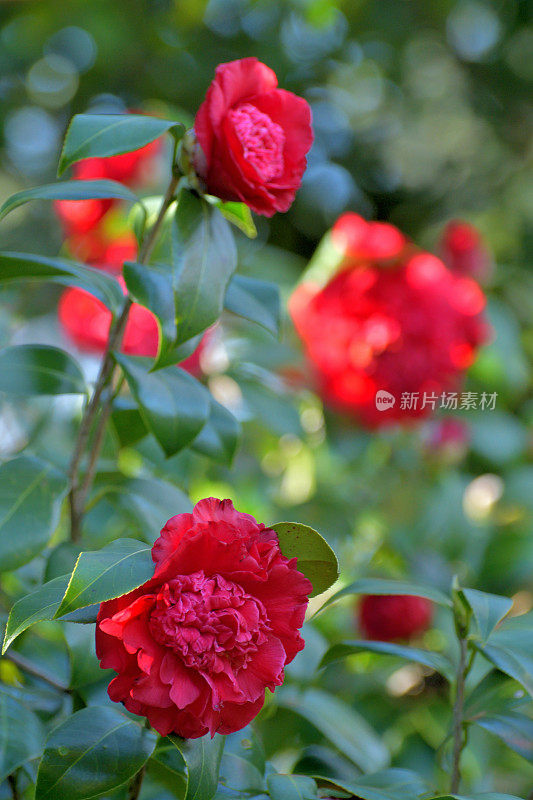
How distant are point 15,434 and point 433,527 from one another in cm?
56

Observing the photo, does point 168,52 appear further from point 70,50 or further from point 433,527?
point 433,527

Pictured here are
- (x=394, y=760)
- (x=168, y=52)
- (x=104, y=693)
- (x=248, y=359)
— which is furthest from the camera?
(x=168, y=52)

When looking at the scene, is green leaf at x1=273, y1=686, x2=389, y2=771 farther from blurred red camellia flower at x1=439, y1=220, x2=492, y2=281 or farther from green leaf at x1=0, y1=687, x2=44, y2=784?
blurred red camellia flower at x1=439, y1=220, x2=492, y2=281

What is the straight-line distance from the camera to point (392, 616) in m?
1.01

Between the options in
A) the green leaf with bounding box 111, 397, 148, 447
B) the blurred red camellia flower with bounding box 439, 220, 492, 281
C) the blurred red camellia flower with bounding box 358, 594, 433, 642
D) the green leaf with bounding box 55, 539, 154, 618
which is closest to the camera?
the green leaf with bounding box 55, 539, 154, 618

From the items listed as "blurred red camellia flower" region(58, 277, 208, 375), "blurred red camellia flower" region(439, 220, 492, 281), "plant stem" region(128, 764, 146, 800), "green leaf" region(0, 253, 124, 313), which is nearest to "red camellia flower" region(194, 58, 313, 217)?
"green leaf" region(0, 253, 124, 313)

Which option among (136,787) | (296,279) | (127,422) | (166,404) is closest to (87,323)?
(296,279)

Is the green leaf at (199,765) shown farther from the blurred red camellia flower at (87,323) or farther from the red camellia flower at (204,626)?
the blurred red camellia flower at (87,323)

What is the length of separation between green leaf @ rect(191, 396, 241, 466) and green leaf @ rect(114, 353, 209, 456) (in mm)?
77

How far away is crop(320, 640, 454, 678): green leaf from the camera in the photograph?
53 centimetres

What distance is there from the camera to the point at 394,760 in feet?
2.93

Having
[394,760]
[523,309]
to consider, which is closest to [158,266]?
[394,760]

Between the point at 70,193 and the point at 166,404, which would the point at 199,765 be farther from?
the point at 70,193

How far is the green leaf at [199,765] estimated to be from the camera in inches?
14.5
